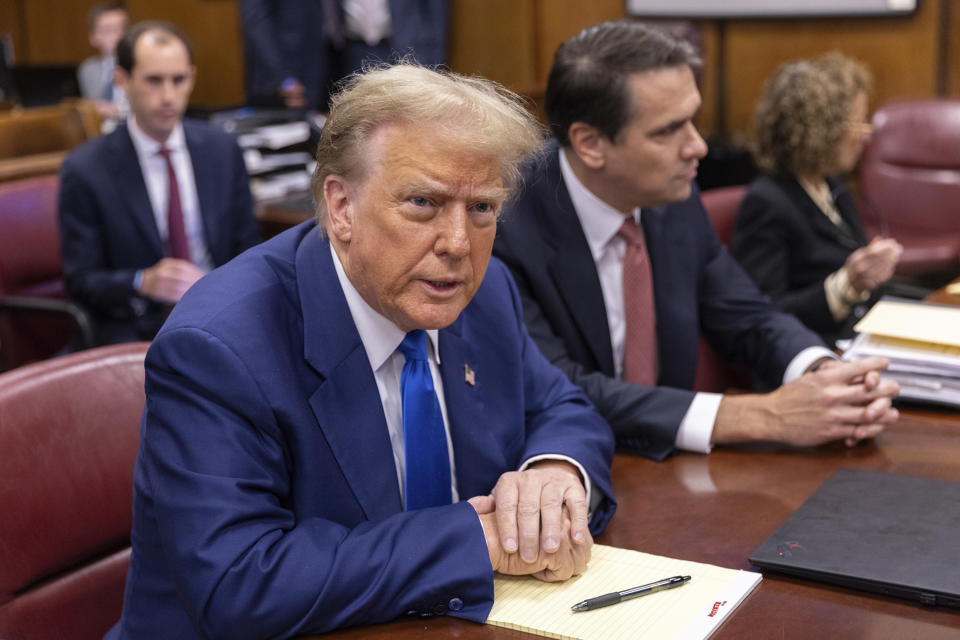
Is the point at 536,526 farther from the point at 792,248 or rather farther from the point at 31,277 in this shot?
the point at 31,277

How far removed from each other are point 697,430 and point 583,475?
1.11 feet

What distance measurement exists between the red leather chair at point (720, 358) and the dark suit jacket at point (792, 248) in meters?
0.07

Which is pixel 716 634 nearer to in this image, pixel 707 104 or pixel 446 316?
pixel 446 316

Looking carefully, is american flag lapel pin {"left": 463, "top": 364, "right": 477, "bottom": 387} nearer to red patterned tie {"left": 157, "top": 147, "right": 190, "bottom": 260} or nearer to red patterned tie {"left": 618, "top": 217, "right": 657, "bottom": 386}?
red patterned tie {"left": 618, "top": 217, "right": 657, "bottom": 386}

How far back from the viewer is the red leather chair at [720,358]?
2.44 meters

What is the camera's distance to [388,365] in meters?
1.45

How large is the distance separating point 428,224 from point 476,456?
360 mm

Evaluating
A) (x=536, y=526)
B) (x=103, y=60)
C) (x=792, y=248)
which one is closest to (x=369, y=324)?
(x=536, y=526)

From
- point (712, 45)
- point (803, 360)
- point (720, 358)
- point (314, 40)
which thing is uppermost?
point (314, 40)

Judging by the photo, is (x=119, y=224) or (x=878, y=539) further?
(x=119, y=224)

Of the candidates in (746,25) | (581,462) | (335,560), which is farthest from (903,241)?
(335,560)

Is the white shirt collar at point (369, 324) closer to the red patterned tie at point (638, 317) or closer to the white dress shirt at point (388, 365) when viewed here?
the white dress shirt at point (388, 365)

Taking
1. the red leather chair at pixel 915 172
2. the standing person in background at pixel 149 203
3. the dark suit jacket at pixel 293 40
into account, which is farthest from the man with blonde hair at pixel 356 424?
the dark suit jacket at pixel 293 40

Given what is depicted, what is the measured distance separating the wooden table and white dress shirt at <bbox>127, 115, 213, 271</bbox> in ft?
Result: 7.41
